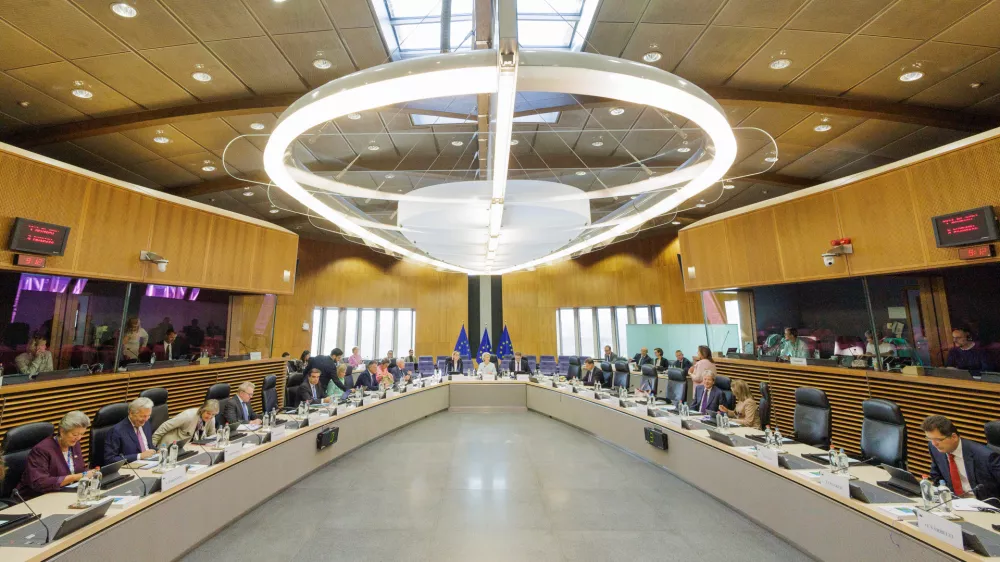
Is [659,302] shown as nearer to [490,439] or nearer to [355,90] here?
[490,439]

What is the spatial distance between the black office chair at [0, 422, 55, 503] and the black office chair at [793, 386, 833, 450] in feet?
21.5

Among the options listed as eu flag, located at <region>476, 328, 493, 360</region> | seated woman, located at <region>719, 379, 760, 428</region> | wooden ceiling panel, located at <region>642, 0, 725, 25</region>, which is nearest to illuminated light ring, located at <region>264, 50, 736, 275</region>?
wooden ceiling panel, located at <region>642, 0, 725, 25</region>

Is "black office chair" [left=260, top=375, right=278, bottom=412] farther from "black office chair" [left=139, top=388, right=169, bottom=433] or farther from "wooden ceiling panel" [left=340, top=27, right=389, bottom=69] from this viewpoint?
"wooden ceiling panel" [left=340, top=27, right=389, bottom=69]

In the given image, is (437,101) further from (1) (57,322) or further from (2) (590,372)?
(1) (57,322)

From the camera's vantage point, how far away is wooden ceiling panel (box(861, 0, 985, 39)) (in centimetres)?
393

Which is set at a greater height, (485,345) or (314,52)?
(314,52)

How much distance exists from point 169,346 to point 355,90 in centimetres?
873

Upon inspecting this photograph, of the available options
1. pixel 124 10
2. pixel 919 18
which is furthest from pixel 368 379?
pixel 919 18

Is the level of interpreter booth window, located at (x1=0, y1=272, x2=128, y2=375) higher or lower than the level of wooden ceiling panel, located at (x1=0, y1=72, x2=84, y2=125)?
lower

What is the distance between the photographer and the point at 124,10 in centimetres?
384

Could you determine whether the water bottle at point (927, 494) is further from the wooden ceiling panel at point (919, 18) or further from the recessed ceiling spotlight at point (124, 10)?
the recessed ceiling spotlight at point (124, 10)

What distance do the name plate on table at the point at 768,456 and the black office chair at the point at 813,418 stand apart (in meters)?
0.92

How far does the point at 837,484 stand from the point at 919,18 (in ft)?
16.2

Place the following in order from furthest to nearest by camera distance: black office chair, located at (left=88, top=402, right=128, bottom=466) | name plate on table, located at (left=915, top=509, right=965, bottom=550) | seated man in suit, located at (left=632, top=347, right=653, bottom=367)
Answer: seated man in suit, located at (left=632, top=347, right=653, bottom=367), black office chair, located at (left=88, top=402, right=128, bottom=466), name plate on table, located at (left=915, top=509, right=965, bottom=550)
